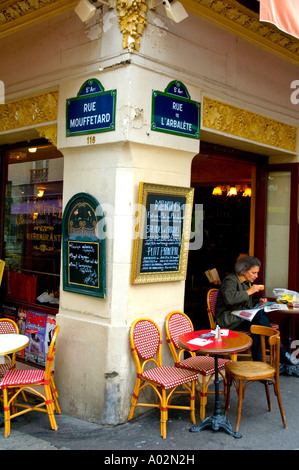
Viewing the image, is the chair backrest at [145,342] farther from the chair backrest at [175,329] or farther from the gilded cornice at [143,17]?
the gilded cornice at [143,17]

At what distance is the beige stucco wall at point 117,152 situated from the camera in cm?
486

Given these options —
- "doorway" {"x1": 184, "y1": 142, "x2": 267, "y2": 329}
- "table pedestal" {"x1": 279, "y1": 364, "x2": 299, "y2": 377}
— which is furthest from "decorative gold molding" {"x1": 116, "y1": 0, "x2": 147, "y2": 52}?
"table pedestal" {"x1": 279, "y1": 364, "x2": 299, "y2": 377}

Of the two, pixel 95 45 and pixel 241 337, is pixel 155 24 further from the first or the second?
pixel 241 337

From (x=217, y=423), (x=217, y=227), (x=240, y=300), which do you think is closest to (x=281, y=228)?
(x=240, y=300)

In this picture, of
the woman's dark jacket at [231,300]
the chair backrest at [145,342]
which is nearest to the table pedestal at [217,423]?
the chair backrest at [145,342]

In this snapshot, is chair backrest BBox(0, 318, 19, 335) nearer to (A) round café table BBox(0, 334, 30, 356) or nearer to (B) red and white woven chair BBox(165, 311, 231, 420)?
(A) round café table BBox(0, 334, 30, 356)

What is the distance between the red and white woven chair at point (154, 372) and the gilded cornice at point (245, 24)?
3.53 m

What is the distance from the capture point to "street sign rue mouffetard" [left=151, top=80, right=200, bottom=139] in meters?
5.06

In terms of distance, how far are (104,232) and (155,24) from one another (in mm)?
2194

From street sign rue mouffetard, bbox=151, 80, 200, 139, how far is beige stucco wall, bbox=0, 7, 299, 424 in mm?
82

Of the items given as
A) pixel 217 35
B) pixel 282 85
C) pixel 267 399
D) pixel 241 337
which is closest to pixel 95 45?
pixel 217 35

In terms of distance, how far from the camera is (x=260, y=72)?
21.2ft

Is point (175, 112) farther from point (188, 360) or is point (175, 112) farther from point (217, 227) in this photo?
point (217, 227)
